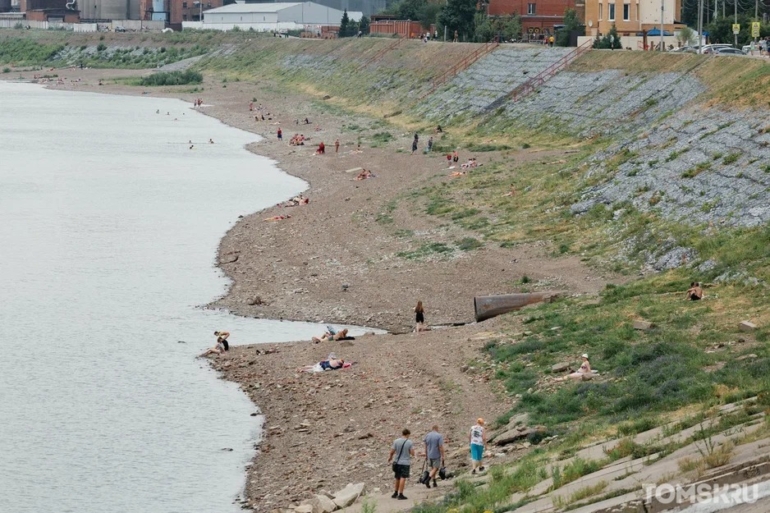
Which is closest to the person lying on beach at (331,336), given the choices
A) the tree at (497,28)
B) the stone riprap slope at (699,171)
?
the stone riprap slope at (699,171)

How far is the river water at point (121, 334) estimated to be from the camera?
2600 cm

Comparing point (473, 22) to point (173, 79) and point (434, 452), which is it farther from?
point (434, 452)

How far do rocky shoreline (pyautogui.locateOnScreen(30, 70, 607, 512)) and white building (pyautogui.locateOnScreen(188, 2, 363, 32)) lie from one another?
125640 mm

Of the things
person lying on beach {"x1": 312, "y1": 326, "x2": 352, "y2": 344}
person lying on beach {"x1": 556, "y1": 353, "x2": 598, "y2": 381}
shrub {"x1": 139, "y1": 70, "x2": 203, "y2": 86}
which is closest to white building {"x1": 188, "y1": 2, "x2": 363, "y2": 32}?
shrub {"x1": 139, "y1": 70, "x2": 203, "y2": 86}

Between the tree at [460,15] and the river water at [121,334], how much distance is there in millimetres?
43538

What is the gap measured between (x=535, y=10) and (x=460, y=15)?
22.3 feet

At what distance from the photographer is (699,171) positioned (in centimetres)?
4538

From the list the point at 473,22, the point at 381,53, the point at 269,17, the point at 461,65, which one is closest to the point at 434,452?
the point at 461,65

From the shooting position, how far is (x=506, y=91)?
271ft

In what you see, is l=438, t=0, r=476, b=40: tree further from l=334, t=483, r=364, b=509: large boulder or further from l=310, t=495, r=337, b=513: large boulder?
l=310, t=495, r=337, b=513: large boulder

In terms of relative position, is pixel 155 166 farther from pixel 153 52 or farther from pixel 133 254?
pixel 153 52

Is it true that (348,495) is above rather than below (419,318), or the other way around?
below

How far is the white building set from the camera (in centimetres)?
18975

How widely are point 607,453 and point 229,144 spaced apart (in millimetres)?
71478
